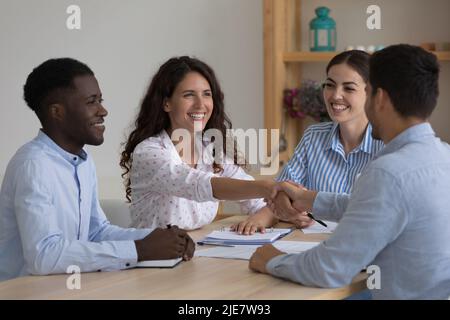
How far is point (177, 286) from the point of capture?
1.93m

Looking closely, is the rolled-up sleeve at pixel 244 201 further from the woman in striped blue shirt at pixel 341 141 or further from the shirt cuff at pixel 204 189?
the shirt cuff at pixel 204 189

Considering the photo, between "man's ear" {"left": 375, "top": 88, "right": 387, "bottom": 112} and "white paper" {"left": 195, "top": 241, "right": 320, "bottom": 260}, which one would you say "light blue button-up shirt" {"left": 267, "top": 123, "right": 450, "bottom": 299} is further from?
"white paper" {"left": 195, "top": 241, "right": 320, "bottom": 260}

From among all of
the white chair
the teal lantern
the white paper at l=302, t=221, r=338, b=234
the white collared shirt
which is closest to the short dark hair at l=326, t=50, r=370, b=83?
the white paper at l=302, t=221, r=338, b=234

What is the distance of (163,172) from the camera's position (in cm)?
281

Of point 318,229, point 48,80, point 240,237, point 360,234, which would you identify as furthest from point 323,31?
point 360,234

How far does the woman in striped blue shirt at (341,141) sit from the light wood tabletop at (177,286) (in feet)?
3.62

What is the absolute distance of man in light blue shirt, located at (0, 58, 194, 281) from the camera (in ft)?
6.76

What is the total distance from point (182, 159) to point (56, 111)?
0.83 m

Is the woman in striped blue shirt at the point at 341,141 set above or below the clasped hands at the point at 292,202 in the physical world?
above

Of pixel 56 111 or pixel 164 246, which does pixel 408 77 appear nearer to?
pixel 164 246

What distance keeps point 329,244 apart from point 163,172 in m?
1.06

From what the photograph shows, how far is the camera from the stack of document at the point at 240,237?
2502 mm

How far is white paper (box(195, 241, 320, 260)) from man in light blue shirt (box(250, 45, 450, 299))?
334mm

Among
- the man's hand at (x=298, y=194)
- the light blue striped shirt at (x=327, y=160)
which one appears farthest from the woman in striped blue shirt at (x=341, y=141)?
the man's hand at (x=298, y=194)
